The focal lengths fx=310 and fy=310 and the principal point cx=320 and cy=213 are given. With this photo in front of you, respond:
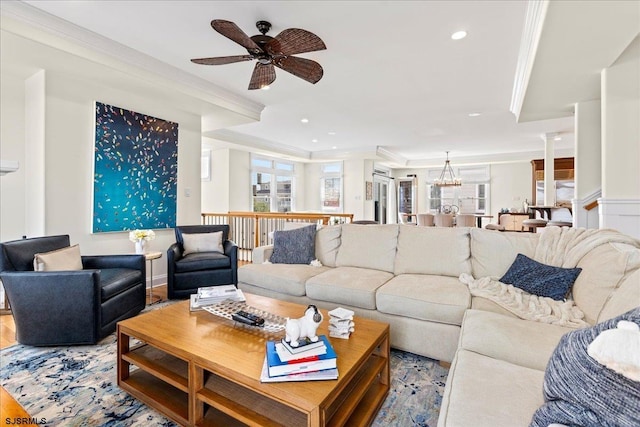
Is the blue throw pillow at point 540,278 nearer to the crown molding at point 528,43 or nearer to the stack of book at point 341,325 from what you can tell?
the stack of book at point 341,325

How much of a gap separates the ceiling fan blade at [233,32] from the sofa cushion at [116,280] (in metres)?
2.20

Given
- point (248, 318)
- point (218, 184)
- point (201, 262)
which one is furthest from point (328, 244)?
point (218, 184)

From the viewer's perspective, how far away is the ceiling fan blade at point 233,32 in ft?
6.74

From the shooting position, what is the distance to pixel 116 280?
8.98 ft

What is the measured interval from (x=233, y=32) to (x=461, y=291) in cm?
247

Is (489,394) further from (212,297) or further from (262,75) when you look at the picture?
(262,75)

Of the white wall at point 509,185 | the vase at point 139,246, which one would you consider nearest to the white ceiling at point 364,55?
the vase at point 139,246

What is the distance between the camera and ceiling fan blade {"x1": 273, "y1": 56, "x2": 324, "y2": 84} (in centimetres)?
252

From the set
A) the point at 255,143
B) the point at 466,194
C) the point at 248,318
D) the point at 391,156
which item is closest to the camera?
the point at 248,318

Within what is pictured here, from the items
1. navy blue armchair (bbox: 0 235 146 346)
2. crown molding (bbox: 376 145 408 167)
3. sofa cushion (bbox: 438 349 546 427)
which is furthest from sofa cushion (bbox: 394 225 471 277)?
crown molding (bbox: 376 145 408 167)

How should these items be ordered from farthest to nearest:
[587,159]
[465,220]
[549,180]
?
[465,220] < [549,180] < [587,159]

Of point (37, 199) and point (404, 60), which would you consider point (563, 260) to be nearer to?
point (404, 60)

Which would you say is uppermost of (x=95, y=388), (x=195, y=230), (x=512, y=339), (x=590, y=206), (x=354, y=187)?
(x=354, y=187)

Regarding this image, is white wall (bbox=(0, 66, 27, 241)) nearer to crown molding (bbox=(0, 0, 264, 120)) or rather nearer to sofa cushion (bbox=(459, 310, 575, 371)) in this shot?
crown molding (bbox=(0, 0, 264, 120))
